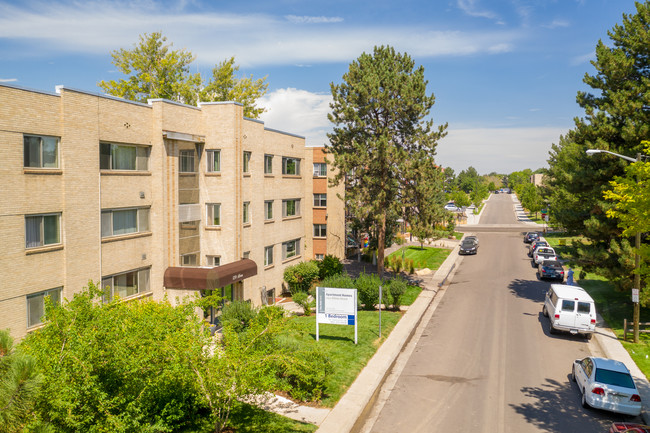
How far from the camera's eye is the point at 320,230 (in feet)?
132

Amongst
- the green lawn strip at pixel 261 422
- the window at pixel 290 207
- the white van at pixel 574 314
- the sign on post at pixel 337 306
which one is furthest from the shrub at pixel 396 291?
the green lawn strip at pixel 261 422

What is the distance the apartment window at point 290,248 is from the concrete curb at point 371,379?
9.69 meters

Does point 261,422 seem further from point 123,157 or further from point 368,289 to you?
point 368,289

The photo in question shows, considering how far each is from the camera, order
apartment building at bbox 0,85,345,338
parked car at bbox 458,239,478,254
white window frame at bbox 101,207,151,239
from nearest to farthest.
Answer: apartment building at bbox 0,85,345,338
white window frame at bbox 101,207,151,239
parked car at bbox 458,239,478,254

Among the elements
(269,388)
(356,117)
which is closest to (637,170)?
(269,388)

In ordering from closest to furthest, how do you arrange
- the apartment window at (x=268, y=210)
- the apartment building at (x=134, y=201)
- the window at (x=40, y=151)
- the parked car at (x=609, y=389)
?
1. the parked car at (x=609, y=389)
2. the apartment building at (x=134, y=201)
3. the window at (x=40, y=151)
4. the apartment window at (x=268, y=210)

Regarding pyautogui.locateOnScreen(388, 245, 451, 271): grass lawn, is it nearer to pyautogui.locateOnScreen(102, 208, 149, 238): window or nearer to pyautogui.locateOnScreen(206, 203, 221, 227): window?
pyautogui.locateOnScreen(206, 203, 221, 227): window

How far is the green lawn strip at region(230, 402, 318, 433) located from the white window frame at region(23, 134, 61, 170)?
11075 mm

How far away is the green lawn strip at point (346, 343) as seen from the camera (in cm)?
1645

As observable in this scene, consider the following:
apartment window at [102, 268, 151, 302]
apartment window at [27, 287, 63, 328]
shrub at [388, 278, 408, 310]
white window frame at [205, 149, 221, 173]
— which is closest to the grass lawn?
shrub at [388, 278, 408, 310]

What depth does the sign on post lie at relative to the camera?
2062 cm

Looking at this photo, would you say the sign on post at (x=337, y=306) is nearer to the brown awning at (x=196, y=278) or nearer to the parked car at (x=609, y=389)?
the brown awning at (x=196, y=278)

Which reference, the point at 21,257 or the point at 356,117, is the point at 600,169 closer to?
the point at 356,117

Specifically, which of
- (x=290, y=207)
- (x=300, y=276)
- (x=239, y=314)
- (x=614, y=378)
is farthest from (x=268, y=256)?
(x=614, y=378)
